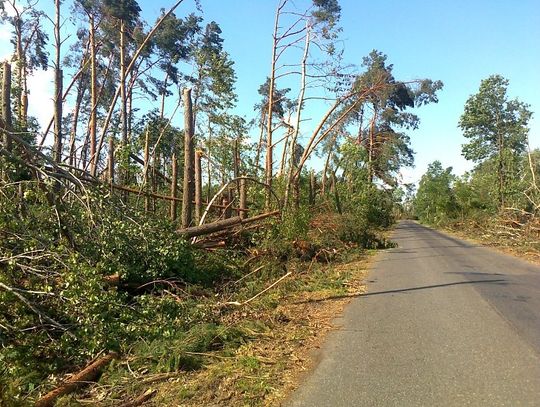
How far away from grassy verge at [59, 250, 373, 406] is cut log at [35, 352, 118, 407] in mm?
118

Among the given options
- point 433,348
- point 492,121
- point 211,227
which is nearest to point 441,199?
point 492,121

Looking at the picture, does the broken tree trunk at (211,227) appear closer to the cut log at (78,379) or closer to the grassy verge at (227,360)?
the grassy verge at (227,360)

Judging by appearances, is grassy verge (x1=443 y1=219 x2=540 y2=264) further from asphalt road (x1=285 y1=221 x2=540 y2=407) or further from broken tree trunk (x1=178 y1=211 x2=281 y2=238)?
broken tree trunk (x1=178 y1=211 x2=281 y2=238)

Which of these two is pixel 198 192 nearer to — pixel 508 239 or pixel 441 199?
pixel 508 239

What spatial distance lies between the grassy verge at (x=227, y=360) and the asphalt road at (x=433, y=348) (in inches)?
12.9

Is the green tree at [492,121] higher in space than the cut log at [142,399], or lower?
higher

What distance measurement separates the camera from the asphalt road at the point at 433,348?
14.0 ft

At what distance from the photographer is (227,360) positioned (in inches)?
210

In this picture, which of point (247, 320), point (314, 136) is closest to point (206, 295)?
point (247, 320)

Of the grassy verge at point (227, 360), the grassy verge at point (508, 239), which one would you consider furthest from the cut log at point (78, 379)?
the grassy verge at point (508, 239)

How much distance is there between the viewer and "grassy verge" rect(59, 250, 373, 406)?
4.42 m

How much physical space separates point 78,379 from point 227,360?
5.17 ft

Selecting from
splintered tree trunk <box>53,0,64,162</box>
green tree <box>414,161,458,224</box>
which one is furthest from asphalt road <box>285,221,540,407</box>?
green tree <box>414,161,458,224</box>

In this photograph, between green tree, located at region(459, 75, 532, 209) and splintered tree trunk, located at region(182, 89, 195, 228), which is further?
green tree, located at region(459, 75, 532, 209)
